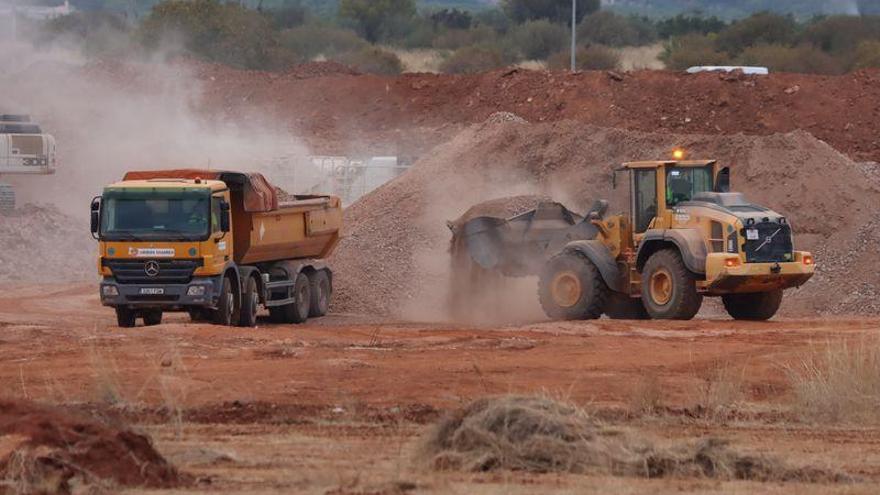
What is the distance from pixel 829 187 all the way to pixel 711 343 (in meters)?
13.8

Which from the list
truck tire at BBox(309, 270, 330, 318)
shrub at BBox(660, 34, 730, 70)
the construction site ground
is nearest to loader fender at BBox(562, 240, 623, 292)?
the construction site ground

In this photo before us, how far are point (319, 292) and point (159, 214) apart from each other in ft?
18.2

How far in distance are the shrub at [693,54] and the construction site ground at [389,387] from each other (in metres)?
54.6

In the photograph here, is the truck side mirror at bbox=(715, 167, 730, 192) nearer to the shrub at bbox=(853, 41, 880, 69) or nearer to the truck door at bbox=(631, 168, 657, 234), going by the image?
the truck door at bbox=(631, 168, 657, 234)

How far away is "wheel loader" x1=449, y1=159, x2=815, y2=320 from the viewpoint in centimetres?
2467

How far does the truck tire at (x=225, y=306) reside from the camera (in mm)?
25203

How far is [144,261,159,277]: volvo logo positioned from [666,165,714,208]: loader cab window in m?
7.59

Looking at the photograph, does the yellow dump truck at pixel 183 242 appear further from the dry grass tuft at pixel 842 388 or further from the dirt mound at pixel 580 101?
the dirt mound at pixel 580 101

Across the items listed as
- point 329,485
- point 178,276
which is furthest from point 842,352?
point 178,276

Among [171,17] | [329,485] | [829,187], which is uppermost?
[171,17]

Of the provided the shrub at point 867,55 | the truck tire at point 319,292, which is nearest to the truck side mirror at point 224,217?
the truck tire at point 319,292

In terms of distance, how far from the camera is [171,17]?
3056 inches

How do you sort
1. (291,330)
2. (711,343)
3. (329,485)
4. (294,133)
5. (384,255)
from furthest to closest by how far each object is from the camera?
(294,133) → (384,255) → (291,330) → (711,343) → (329,485)

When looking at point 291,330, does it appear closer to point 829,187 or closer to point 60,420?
point 60,420
